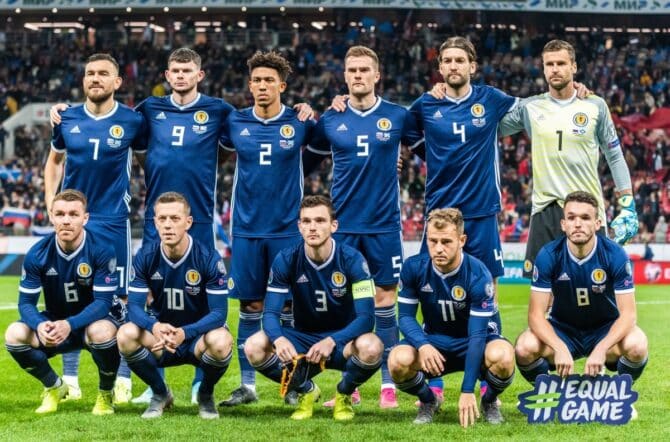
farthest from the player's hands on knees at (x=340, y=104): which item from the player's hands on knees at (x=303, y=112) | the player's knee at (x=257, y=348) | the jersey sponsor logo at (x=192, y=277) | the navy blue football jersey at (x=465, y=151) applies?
the player's knee at (x=257, y=348)

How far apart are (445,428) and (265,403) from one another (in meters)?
1.44

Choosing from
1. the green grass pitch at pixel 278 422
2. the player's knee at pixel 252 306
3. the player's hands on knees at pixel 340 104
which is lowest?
the green grass pitch at pixel 278 422

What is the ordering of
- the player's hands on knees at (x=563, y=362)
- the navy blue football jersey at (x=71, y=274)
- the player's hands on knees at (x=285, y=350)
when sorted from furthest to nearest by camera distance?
the navy blue football jersey at (x=71, y=274) → the player's hands on knees at (x=285, y=350) → the player's hands on knees at (x=563, y=362)

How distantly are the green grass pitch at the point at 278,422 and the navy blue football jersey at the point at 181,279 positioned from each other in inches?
25.5

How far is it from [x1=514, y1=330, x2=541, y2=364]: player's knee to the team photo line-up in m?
0.01

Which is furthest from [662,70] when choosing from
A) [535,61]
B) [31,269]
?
[31,269]

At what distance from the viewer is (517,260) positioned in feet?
63.6

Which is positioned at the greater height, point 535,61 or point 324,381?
point 535,61

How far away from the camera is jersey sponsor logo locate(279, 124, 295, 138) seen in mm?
6773

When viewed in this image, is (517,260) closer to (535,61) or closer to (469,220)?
(535,61)

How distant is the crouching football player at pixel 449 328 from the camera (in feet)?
18.5

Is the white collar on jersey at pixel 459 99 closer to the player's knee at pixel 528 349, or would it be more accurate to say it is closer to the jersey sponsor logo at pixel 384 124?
the jersey sponsor logo at pixel 384 124

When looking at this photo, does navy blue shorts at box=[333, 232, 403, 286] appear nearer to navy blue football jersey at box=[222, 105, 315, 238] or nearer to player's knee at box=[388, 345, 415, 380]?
navy blue football jersey at box=[222, 105, 315, 238]

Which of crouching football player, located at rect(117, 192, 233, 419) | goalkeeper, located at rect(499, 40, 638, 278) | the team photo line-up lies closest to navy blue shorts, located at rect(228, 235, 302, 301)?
the team photo line-up
